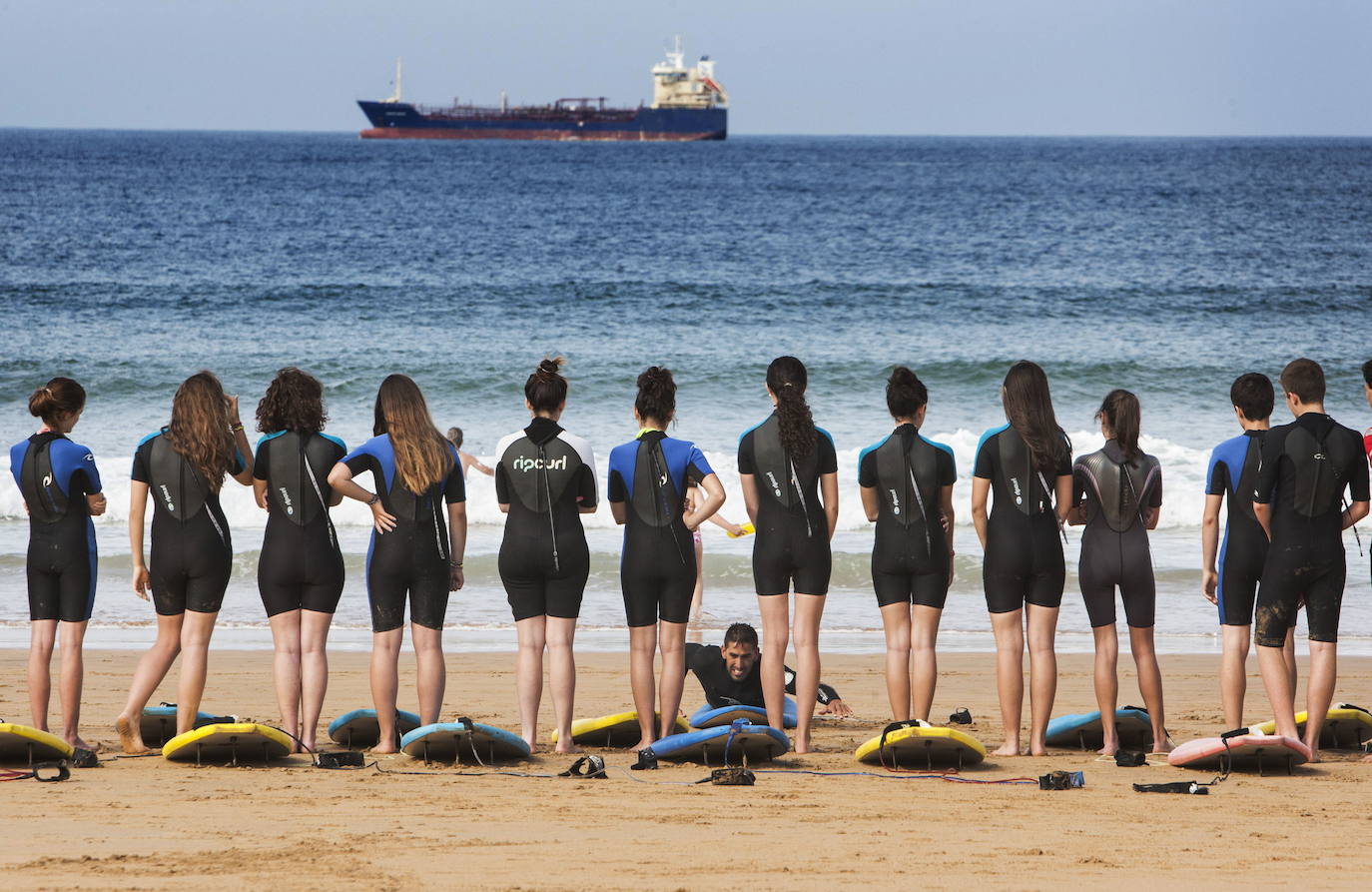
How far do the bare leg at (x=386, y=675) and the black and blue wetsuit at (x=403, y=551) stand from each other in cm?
5

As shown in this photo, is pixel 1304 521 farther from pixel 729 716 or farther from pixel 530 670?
pixel 530 670

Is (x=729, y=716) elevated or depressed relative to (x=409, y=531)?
depressed

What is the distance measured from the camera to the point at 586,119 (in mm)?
136250

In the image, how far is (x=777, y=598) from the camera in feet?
20.6

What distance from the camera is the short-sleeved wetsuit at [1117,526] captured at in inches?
240

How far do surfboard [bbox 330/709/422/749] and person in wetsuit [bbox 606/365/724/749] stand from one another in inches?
41.9

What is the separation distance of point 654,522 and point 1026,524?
5.37ft

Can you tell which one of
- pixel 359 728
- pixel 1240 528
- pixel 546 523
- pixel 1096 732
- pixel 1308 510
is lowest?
pixel 359 728

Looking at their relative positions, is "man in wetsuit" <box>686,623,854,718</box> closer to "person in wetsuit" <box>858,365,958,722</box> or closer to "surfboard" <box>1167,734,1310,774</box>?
"person in wetsuit" <box>858,365,958,722</box>

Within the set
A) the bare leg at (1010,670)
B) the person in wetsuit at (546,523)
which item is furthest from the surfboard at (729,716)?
the bare leg at (1010,670)

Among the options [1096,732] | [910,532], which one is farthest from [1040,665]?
[910,532]

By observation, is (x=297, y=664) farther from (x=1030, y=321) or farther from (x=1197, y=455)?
(x=1030, y=321)

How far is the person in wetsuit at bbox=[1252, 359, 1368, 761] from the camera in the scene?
19.2 ft

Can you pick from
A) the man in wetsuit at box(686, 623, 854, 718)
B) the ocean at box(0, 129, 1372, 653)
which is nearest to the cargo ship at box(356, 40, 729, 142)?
the ocean at box(0, 129, 1372, 653)
